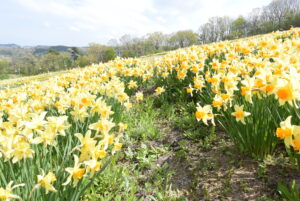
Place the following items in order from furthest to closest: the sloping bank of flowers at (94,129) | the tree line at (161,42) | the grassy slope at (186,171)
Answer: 1. the tree line at (161,42)
2. the grassy slope at (186,171)
3. the sloping bank of flowers at (94,129)

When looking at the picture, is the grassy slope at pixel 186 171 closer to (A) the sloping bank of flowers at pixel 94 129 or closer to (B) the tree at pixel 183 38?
(A) the sloping bank of flowers at pixel 94 129

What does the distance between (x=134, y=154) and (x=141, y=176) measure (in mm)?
444

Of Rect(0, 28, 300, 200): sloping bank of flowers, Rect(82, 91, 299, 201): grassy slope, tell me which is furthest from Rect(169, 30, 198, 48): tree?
Rect(0, 28, 300, 200): sloping bank of flowers

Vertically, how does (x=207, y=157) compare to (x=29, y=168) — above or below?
below

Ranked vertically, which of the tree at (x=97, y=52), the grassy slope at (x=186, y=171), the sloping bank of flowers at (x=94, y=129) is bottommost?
the grassy slope at (x=186, y=171)

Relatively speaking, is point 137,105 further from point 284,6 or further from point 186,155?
point 284,6

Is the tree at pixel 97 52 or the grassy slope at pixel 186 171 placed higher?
the tree at pixel 97 52

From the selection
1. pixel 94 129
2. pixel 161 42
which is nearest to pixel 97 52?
Answer: pixel 161 42

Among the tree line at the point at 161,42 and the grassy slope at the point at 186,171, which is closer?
the grassy slope at the point at 186,171

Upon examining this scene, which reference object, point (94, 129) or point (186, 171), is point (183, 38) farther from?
point (94, 129)

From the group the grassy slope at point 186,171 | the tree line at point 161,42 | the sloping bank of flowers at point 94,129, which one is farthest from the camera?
the tree line at point 161,42

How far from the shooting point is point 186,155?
2.60m

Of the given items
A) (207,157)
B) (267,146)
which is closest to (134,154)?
(207,157)

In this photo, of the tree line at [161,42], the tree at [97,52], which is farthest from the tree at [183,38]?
the tree at [97,52]
